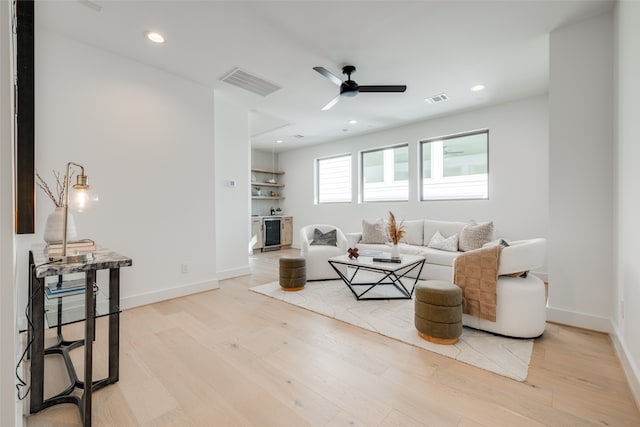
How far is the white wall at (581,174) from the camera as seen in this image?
2.44 meters

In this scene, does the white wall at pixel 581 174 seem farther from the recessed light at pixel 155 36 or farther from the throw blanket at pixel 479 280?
the recessed light at pixel 155 36

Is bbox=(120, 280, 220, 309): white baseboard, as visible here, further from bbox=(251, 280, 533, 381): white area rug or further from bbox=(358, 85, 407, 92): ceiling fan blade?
Answer: bbox=(358, 85, 407, 92): ceiling fan blade

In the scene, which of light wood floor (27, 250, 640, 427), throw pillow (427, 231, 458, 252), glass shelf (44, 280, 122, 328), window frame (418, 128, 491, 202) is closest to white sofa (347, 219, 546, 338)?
light wood floor (27, 250, 640, 427)

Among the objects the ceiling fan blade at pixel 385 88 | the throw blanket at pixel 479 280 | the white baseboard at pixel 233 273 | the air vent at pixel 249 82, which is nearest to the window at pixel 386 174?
the ceiling fan blade at pixel 385 88

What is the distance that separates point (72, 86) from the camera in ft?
9.09

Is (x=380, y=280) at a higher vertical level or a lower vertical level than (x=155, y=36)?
lower

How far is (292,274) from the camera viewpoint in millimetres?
3664

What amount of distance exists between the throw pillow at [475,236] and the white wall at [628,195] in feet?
5.74

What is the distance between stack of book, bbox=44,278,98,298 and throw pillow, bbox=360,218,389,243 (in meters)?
3.94

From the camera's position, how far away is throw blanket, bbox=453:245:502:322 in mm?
2334

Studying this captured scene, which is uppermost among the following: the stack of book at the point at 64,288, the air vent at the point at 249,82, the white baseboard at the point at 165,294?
the air vent at the point at 249,82

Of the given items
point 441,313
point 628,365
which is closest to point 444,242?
point 441,313

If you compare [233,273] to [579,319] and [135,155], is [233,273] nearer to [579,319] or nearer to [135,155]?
[135,155]

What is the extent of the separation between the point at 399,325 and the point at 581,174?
2157 mm
